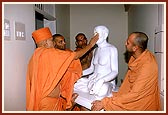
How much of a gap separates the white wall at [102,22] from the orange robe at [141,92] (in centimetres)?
300

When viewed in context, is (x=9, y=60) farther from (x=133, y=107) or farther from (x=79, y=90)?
(x=133, y=107)

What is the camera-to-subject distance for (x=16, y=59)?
69.0 inches

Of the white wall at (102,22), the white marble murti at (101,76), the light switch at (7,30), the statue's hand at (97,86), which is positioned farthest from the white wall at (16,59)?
the white wall at (102,22)

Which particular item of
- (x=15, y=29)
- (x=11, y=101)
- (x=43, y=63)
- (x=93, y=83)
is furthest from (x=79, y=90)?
(x=15, y=29)

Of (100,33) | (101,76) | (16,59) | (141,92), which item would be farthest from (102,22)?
(141,92)

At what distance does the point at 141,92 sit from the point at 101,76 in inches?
16.2

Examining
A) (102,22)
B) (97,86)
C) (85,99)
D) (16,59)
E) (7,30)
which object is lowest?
(85,99)

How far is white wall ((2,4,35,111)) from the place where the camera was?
5.13 ft

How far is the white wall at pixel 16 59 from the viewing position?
1.56 metres

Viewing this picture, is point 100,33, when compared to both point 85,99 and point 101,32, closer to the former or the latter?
point 101,32

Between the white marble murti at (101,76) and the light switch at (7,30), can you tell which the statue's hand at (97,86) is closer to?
the white marble murti at (101,76)

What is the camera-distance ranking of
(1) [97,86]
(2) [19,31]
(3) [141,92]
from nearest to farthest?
(3) [141,92], (1) [97,86], (2) [19,31]

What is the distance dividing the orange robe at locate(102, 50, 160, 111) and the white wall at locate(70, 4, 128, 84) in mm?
3001

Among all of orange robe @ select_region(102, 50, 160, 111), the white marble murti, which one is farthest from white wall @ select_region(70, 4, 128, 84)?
orange robe @ select_region(102, 50, 160, 111)
